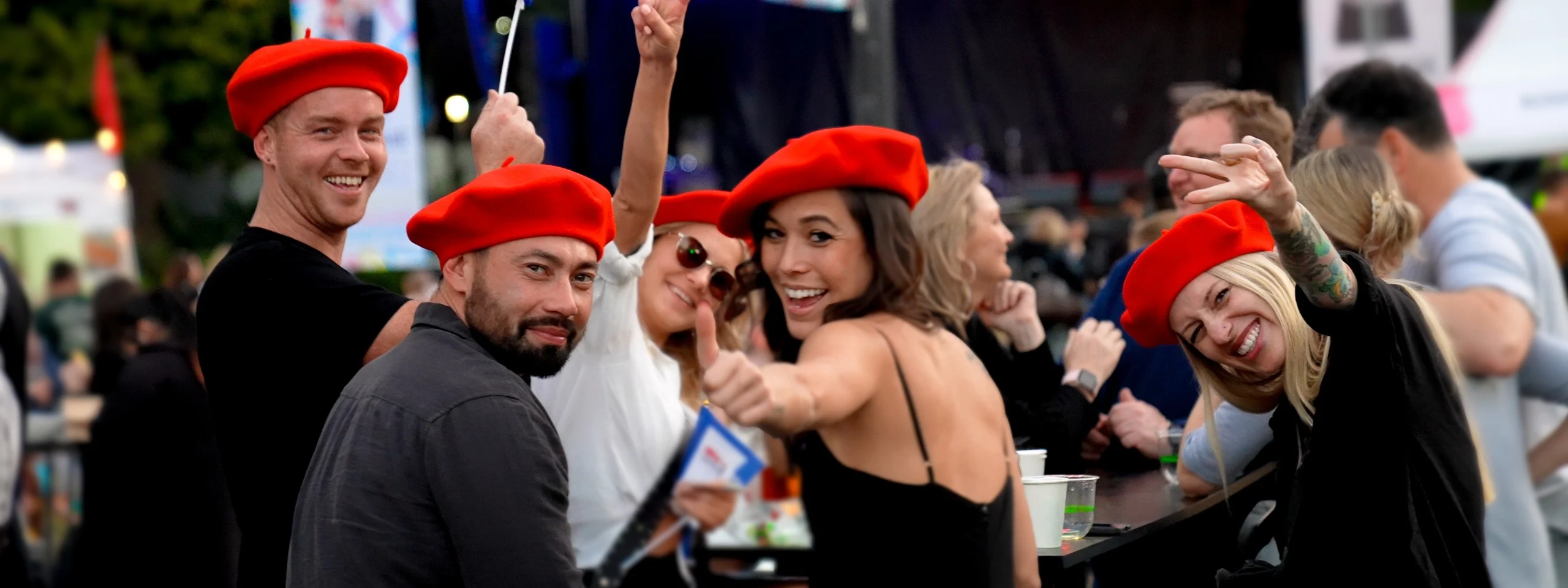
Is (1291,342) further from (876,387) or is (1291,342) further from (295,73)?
(295,73)

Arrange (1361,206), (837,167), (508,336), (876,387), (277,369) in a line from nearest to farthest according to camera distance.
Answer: (876,387) → (837,167) → (508,336) → (277,369) → (1361,206)

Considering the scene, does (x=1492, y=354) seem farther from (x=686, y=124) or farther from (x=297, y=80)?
(x=686, y=124)

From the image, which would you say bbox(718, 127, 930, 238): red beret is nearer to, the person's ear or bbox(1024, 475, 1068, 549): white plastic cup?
bbox(1024, 475, 1068, 549): white plastic cup

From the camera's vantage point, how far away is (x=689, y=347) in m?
4.39

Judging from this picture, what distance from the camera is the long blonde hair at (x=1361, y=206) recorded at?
3584mm

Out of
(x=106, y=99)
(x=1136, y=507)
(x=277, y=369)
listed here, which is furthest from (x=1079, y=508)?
(x=106, y=99)

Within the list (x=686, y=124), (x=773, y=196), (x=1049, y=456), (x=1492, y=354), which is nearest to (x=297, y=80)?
(x=773, y=196)

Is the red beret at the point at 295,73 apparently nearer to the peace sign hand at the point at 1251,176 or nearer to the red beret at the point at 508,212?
the red beret at the point at 508,212

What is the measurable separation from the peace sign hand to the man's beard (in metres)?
1.17

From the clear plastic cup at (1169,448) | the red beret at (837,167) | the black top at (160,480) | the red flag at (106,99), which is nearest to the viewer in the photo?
the red beret at (837,167)

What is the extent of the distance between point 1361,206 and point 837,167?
163 cm

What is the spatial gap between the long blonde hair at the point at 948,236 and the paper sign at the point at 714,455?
2.24ft

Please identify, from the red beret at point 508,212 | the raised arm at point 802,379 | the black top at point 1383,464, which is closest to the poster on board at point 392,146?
the red beret at point 508,212

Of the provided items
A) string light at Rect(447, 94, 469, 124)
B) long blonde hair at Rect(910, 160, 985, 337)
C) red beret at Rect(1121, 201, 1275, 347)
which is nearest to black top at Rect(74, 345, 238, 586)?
string light at Rect(447, 94, 469, 124)
